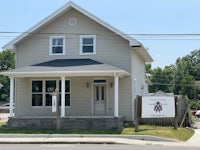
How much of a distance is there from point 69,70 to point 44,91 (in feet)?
13.5

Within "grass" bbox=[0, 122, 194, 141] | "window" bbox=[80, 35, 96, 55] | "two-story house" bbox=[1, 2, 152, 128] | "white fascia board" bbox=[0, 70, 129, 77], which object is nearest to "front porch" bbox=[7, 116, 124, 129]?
"grass" bbox=[0, 122, 194, 141]

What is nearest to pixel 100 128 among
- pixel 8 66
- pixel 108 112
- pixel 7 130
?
pixel 108 112

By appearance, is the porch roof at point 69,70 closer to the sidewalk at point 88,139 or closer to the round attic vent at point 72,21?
the round attic vent at point 72,21

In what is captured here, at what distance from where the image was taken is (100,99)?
28.6 metres

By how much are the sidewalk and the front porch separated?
296 cm

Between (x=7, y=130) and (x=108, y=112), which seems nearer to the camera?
(x=7, y=130)

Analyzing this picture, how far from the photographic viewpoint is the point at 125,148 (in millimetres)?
17531

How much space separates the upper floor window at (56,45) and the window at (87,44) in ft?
4.65

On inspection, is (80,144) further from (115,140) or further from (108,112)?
(108,112)

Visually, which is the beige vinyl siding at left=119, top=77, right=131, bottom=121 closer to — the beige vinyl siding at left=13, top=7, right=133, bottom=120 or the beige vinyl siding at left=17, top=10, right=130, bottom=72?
the beige vinyl siding at left=13, top=7, right=133, bottom=120

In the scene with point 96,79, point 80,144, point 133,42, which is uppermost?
point 133,42

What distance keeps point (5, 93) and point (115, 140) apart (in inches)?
2907

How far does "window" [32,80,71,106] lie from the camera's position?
28.8 meters

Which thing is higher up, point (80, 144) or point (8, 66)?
point (8, 66)
